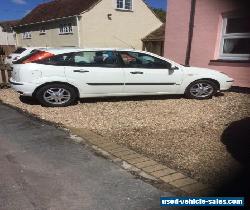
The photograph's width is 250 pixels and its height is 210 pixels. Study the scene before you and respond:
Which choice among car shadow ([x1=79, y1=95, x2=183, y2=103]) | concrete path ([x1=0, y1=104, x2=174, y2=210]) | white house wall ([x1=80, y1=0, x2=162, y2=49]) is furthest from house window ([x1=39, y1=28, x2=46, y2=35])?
concrete path ([x1=0, y1=104, x2=174, y2=210])

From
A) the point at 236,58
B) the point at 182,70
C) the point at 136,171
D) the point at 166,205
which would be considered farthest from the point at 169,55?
the point at 166,205

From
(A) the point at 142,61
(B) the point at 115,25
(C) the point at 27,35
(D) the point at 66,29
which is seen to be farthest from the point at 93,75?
(C) the point at 27,35

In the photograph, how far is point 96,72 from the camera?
7.70m

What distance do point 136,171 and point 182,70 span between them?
484 centimetres

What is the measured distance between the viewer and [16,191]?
3.55 metres

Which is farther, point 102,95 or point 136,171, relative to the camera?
point 102,95

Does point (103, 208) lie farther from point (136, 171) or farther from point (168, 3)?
point (168, 3)

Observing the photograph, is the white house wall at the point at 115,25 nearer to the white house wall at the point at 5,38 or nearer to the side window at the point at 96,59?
the side window at the point at 96,59

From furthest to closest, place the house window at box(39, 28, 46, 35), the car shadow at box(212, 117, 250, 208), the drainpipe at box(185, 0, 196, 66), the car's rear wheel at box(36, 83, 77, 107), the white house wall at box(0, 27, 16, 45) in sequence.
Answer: the white house wall at box(0, 27, 16, 45) < the house window at box(39, 28, 46, 35) < the drainpipe at box(185, 0, 196, 66) < the car's rear wheel at box(36, 83, 77, 107) < the car shadow at box(212, 117, 250, 208)

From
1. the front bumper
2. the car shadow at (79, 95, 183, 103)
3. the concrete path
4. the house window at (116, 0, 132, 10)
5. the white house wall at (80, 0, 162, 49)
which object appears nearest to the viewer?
the concrete path

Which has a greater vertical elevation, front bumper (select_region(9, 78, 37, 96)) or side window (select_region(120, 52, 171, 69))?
side window (select_region(120, 52, 171, 69))

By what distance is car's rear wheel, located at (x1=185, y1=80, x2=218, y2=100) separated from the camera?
8570 millimetres

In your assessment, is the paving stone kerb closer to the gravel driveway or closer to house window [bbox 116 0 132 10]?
the gravel driveway

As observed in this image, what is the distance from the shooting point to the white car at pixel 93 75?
24.6ft
